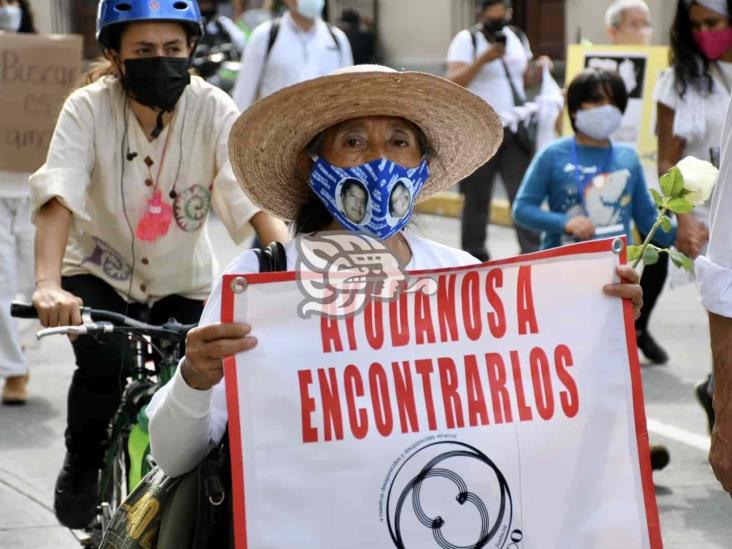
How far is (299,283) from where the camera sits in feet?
9.77

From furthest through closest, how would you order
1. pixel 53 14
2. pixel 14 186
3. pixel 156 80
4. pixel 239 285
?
pixel 53 14 → pixel 14 186 → pixel 156 80 → pixel 239 285

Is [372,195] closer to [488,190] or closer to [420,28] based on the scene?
[488,190]

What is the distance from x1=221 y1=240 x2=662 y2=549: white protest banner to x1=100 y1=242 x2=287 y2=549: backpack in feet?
0.34

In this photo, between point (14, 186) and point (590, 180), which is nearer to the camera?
point (590, 180)

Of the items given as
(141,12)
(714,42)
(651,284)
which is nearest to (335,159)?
(141,12)

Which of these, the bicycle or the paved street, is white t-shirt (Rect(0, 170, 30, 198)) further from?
the bicycle

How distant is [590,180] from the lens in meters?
7.15

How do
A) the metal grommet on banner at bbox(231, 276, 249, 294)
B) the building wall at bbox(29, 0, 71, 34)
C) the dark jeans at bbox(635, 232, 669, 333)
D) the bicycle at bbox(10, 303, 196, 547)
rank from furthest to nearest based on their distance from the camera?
the building wall at bbox(29, 0, 71, 34)
the dark jeans at bbox(635, 232, 669, 333)
the bicycle at bbox(10, 303, 196, 547)
the metal grommet on banner at bbox(231, 276, 249, 294)

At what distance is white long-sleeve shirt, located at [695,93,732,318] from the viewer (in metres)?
3.12

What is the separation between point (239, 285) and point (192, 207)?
1.94 metres

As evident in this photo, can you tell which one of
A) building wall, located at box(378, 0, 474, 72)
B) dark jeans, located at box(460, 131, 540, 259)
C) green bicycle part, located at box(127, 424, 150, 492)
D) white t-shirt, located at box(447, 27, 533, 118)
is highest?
green bicycle part, located at box(127, 424, 150, 492)

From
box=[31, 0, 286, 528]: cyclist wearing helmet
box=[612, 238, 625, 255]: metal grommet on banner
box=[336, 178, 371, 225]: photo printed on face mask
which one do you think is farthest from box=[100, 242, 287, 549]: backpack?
box=[31, 0, 286, 528]: cyclist wearing helmet

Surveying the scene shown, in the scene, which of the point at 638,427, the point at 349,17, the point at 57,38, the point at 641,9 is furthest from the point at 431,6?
the point at 638,427

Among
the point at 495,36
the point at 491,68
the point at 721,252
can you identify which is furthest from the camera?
the point at 491,68
